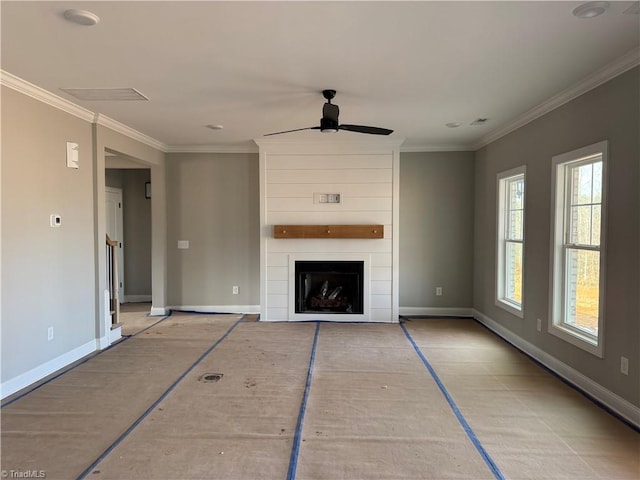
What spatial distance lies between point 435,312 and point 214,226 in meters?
3.68

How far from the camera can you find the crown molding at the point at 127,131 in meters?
4.07

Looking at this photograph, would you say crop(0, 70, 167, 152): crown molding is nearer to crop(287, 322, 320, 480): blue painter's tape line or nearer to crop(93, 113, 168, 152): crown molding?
crop(93, 113, 168, 152): crown molding

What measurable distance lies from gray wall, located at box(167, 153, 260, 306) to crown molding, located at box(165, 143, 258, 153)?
0.21 feet

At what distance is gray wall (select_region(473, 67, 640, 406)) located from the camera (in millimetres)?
2604

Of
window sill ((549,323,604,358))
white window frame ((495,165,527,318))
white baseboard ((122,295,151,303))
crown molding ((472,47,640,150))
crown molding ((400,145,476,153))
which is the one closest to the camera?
crown molding ((472,47,640,150))

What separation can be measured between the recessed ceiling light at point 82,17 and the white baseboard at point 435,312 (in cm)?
502

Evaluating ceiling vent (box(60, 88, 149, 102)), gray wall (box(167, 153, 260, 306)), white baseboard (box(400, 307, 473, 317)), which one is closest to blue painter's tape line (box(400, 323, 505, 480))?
white baseboard (box(400, 307, 473, 317))

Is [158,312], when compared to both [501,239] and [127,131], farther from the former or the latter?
[501,239]

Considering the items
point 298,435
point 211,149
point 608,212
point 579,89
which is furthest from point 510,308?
point 211,149

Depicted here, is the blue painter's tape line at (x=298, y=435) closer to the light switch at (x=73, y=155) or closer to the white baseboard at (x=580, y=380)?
the white baseboard at (x=580, y=380)

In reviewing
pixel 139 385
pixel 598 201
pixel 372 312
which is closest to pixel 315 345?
pixel 372 312

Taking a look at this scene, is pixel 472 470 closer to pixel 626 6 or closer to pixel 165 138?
pixel 626 6

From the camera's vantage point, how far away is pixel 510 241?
4.65 metres

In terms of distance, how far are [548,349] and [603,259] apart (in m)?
1.20
